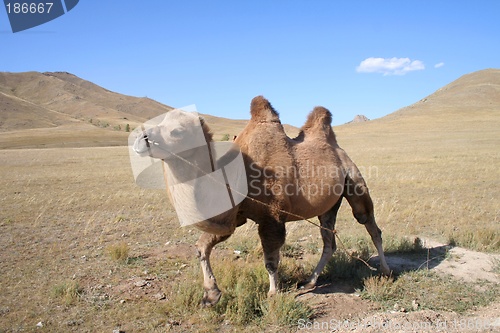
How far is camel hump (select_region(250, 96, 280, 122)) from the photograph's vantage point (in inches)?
202

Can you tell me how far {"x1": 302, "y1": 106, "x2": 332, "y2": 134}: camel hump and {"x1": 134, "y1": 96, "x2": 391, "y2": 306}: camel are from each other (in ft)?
0.87

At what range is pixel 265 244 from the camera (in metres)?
4.59

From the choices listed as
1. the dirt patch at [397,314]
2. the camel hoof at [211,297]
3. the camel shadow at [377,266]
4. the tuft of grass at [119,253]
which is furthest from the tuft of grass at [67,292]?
the camel shadow at [377,266]

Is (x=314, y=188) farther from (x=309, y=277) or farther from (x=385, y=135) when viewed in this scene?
(x=385, y=135)

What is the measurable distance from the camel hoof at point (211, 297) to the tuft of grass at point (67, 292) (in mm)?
1645

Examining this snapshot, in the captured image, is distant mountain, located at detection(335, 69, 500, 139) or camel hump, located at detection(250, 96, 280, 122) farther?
Answer: distant mountain, located at detection(335, 69, 500, 139)

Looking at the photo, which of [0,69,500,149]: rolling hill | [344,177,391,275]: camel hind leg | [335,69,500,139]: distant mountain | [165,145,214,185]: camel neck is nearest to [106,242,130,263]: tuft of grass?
[165,145,214,185]: camel neck

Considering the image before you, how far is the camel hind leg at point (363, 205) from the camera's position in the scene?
5691mm

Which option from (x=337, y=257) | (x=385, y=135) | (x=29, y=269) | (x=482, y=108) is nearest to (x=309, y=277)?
(x=337, y=257)

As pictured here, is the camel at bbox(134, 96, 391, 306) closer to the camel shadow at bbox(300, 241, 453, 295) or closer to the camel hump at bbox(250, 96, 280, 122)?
the camel hump at bbox(250, 96, 280, 122)

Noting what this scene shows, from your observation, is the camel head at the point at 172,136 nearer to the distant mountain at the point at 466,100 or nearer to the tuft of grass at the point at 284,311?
the tuft of grass at the point at 284,311

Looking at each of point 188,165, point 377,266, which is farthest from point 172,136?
point 377,266

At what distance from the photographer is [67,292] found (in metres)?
4.69

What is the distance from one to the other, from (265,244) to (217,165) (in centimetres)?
122
